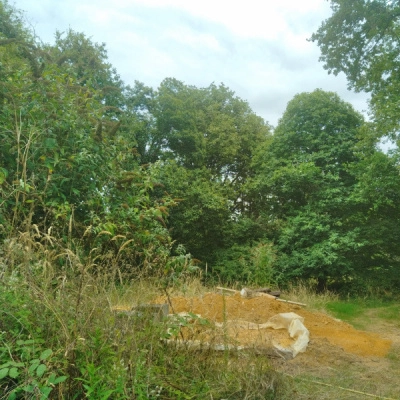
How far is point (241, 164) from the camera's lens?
2069 cm

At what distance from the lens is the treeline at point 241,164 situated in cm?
515

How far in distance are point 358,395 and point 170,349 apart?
176 centimetres

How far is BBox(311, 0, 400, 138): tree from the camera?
1100 centimetres

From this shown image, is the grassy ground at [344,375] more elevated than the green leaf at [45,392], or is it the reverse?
the green leaf at [45,392]

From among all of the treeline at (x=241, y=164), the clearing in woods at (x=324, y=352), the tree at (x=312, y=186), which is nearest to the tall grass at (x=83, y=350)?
the clearing in woods at (x=324, y=352)

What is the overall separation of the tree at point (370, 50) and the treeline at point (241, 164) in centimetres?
4

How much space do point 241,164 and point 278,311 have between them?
523 inches

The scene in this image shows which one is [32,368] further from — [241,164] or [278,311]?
[241,164]

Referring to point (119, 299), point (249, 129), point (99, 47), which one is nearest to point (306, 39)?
point (249, 129)

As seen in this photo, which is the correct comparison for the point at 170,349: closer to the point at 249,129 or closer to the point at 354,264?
the point at 354,264

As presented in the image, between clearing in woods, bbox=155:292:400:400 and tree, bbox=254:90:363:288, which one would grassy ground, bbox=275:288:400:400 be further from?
tree, bbox=254:90:363:288

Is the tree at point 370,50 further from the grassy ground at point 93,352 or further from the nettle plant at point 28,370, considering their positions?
the nettle plant at point 28,370

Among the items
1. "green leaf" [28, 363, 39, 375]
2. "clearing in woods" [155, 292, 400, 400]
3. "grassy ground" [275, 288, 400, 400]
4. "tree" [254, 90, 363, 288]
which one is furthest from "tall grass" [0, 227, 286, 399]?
"tree" [254, 90, 363, 288]

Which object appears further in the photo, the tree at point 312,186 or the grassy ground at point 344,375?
the tree at point 312,186
